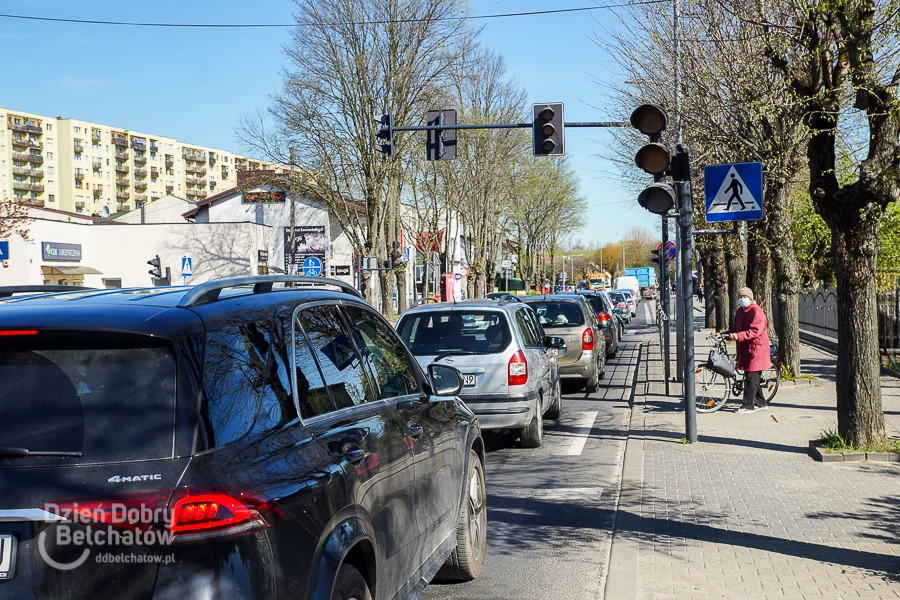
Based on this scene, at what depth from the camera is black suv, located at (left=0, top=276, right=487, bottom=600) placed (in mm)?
2635

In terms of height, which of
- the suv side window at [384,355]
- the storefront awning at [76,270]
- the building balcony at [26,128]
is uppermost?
the building balcony at [26,128]

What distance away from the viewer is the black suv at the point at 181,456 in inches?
104

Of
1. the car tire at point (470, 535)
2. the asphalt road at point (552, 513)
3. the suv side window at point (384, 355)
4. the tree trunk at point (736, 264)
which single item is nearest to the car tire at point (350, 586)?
the suv side window at point (384, 355)

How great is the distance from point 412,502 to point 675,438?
7589mm

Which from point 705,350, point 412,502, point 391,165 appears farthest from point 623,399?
point 391,165

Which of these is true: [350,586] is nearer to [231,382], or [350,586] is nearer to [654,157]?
[231,382]

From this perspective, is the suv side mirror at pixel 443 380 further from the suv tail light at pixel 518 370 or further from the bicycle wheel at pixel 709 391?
the bicycle wheel at pixel 709 391

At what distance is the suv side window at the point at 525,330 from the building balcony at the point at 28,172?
419ft

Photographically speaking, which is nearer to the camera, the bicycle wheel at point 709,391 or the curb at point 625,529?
the curb at point 625,529

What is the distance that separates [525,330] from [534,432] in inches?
51.2

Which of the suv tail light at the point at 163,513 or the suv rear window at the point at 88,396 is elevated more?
the suv rear window at the point at 88,396

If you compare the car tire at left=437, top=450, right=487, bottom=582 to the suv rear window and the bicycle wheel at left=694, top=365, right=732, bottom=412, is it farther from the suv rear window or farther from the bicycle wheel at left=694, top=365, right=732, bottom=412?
the bicycle wheel at left=694, top=365, right=732, bottom=412

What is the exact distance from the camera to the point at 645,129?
10375 mm

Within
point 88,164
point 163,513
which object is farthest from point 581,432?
point 88,164
